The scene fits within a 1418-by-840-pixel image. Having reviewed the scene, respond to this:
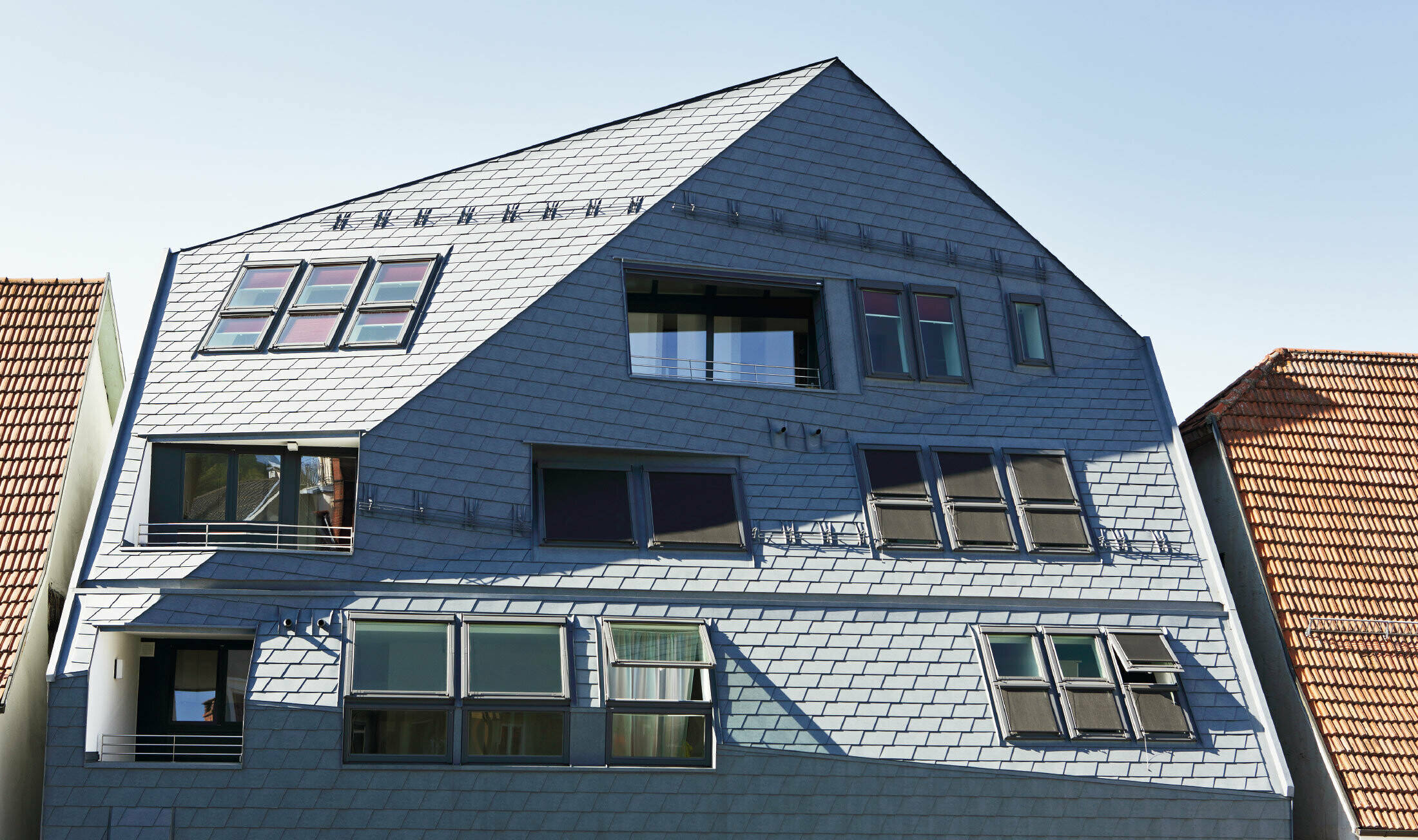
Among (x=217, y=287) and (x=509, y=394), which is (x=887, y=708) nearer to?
(x=509, y=394)

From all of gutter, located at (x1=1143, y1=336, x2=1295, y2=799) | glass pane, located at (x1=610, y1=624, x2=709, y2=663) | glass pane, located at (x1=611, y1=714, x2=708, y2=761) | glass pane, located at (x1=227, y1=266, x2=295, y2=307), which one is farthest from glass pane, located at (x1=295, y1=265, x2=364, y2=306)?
gutter, located at (x1=1143, y1=336, x2=1295, y2=799)

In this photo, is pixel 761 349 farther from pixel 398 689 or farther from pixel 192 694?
pixel 192 694

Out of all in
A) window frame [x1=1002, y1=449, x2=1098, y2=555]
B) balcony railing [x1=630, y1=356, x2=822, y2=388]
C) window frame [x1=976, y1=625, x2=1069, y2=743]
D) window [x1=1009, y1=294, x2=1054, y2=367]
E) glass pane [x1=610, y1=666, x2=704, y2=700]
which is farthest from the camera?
window [x1=1009, y1=294, x2=1054, y2=367]

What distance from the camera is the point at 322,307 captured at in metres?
21.0

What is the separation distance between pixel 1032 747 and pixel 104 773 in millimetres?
12261

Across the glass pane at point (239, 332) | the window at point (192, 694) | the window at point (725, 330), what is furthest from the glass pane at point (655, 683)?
the glass pane at point (239, 332)

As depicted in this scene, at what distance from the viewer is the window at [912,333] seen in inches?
867

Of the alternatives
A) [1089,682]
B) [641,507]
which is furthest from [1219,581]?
[641,507]

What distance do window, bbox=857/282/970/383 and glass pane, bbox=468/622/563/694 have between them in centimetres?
708

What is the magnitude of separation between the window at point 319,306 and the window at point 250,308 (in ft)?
0.89

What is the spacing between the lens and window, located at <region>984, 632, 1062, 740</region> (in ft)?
61.7

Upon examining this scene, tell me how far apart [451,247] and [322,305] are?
2266 millimetres

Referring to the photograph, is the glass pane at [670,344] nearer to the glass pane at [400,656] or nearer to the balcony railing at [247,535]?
the balcony railing at [247,535]

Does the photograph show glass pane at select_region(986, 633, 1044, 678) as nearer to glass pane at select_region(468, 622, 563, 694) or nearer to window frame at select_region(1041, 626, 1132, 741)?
window frame at select_region(1041, 626, 1132, 741)
